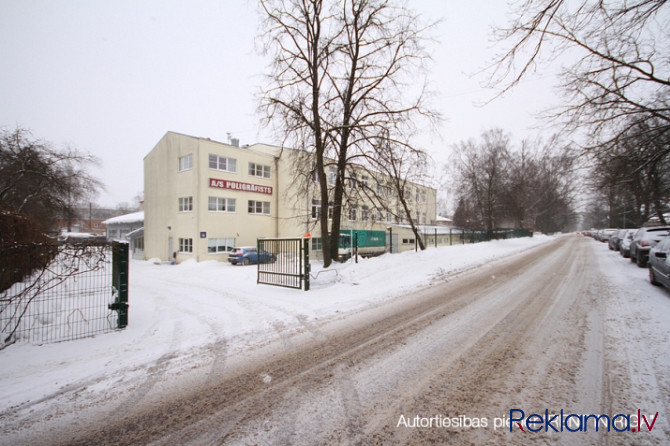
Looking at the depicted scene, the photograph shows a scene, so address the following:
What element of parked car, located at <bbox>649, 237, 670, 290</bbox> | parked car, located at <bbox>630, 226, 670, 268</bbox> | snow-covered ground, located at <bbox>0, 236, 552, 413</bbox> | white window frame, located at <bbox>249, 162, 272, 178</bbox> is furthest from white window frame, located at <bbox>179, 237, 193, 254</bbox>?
parked car, located at <bbox>630, 226, 670, 268</bbox>

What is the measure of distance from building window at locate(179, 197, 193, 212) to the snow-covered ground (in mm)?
13509

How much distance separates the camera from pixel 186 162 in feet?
79.2

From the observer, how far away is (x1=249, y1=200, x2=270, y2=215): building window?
26250 mm

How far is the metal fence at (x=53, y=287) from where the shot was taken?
184 inches

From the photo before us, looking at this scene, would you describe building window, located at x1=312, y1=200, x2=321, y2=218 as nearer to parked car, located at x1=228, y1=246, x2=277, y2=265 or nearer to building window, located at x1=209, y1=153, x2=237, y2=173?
parked car, located at x1=228, y1=246, x2=277, y2=265

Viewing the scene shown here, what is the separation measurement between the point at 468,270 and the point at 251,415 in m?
12.0

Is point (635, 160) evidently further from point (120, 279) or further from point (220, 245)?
point (220, 245)

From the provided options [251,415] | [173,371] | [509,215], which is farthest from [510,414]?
[509,215]

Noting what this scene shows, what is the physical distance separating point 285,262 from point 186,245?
17.8 meters

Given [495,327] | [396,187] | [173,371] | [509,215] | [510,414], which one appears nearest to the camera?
[510,414]

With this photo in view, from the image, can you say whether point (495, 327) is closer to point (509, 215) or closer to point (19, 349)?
point (19, 349)

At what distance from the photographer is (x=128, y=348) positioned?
4.64m

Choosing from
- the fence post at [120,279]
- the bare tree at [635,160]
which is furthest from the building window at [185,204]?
the bare tree at [635,160]

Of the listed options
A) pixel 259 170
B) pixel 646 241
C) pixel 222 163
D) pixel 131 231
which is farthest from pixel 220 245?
pixel 646 241
